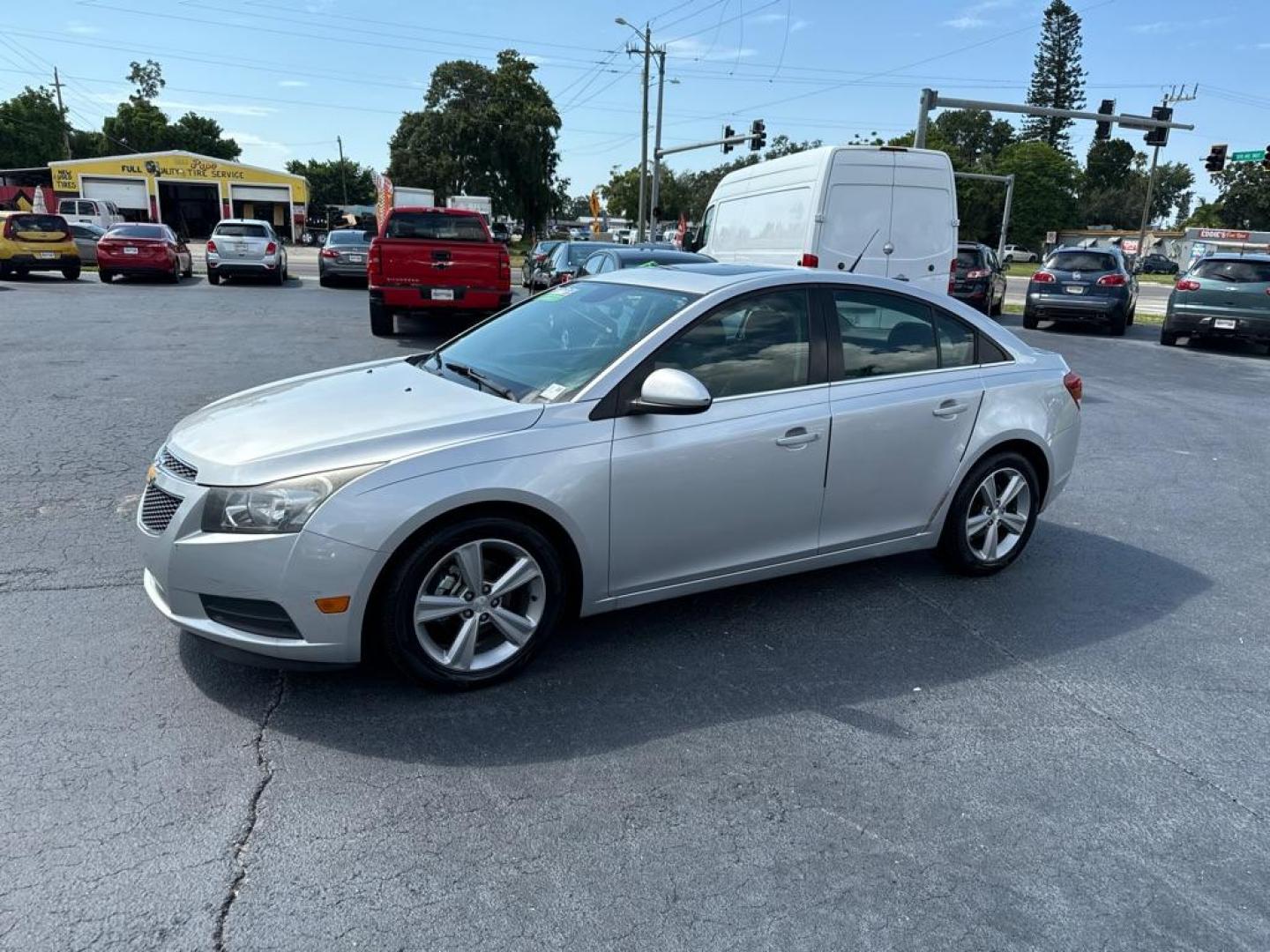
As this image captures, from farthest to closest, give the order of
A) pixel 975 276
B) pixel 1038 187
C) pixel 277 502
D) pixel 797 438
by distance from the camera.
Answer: pixel 1038 187, pixel 975 276, pixel 797 438, pixel 277 502

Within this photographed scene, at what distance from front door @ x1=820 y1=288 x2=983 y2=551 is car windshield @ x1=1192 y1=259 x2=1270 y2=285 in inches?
551

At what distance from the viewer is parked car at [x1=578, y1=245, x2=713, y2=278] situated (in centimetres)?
1194

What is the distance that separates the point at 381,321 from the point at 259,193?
171 ft

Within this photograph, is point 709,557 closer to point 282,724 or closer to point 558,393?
point 558,393

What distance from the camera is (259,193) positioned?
193 ft

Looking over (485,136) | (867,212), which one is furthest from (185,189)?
(867,212)

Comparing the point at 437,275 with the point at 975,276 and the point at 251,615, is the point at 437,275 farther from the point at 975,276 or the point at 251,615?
the point at 975,276

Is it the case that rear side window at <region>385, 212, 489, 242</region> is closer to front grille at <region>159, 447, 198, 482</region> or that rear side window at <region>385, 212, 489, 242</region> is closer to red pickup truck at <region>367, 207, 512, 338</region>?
red pickup truck at <region>367, 207, 512, 338</region>

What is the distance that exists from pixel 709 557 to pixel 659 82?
38.9 m

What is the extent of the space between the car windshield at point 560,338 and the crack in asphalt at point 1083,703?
1979mm

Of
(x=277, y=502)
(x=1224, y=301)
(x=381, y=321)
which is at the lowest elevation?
(x=381, y=321)

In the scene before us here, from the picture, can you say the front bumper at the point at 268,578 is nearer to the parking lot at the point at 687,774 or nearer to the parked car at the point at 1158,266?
the parking lot at the point at 687,774

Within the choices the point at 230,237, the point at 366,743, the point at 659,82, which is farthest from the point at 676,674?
the point at 659,82

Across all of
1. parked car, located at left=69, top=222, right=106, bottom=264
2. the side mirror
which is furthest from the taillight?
parked car, located at left=69, top=222, right=106, bottom=264
